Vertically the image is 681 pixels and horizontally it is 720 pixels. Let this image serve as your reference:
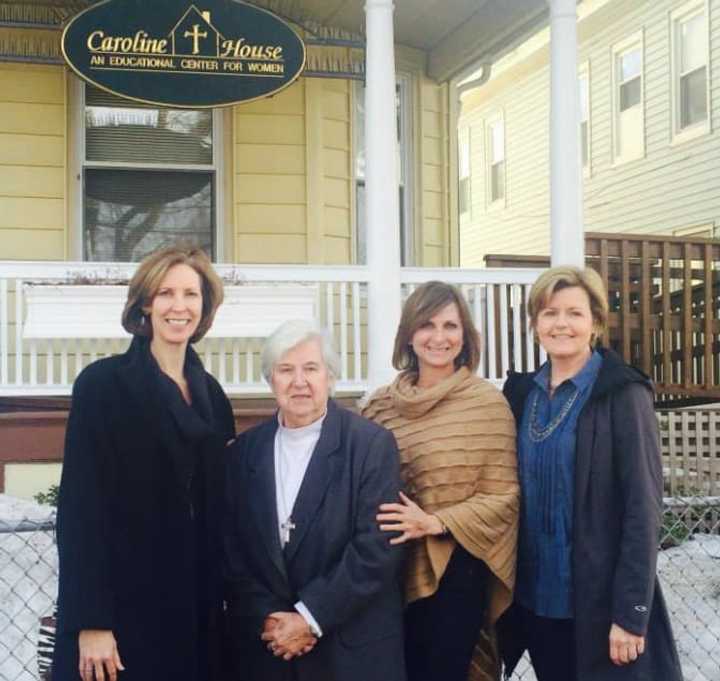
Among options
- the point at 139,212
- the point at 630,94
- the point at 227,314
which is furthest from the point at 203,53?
the point at 630,94

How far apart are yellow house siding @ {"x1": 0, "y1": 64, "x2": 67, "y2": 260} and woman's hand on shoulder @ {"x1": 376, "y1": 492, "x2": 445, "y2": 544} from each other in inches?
221

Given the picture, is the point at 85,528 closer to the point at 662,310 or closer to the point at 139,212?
the point at 139,212

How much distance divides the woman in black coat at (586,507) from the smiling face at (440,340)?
0.24 meters

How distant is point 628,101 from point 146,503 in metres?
13.2

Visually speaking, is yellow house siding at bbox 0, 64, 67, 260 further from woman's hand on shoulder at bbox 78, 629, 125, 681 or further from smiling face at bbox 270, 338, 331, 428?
woman's hand on shoulder at bbox 78, 629, 125, 681

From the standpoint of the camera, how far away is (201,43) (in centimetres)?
712

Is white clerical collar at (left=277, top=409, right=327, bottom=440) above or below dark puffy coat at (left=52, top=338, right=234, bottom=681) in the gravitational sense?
above

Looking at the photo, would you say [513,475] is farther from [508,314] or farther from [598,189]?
[598,189]

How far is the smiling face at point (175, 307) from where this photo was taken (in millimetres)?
2838

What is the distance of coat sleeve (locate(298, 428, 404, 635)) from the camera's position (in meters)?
2.64

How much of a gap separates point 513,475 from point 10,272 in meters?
4.63

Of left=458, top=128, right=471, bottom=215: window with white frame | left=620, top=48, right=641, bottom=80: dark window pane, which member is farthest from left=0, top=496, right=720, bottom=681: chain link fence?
left=458, top=128, right=471, bottom=215: window with white frame

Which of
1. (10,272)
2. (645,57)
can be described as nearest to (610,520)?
(10,272)

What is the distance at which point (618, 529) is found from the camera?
2779 millimetres
